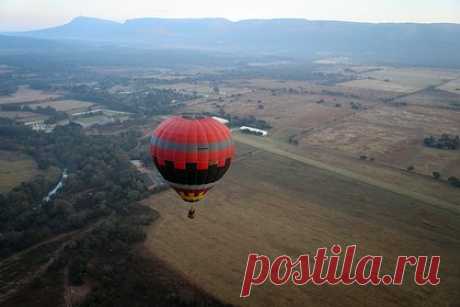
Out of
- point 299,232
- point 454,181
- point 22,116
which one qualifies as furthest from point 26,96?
point 454,181

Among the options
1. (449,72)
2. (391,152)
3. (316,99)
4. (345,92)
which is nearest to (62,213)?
(391,152)

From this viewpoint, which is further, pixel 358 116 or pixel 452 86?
pixel 452 86

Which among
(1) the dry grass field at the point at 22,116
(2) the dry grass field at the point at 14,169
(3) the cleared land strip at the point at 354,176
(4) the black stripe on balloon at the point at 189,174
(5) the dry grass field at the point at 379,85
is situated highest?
(4) the black stripe on balloon at the point at 189,174

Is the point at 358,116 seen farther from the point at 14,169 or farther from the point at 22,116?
the point at 22,116

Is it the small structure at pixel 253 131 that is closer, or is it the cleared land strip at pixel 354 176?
Answer: the cleared land strip at pixel 354 176

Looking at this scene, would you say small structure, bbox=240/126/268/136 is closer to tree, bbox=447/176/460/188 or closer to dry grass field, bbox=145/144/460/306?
dry grass field, bbox=145/144/460/306

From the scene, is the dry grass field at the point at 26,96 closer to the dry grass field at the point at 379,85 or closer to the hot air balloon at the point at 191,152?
the dry grass field at the point at 379,85

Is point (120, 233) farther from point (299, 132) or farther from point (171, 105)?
point (171, 105)

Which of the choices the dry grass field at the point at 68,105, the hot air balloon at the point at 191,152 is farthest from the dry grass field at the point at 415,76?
the hot air balloon at the point at 191,152
